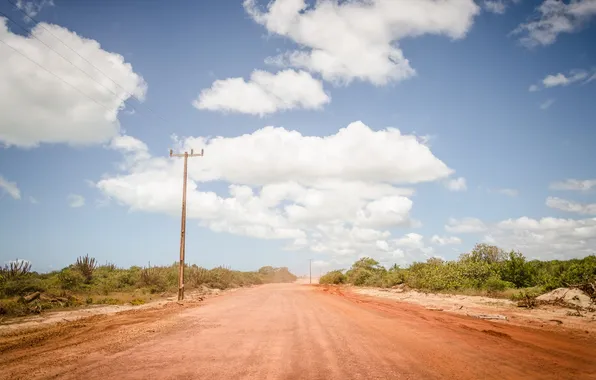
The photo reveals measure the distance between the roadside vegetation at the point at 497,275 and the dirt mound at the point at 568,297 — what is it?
1.00ft

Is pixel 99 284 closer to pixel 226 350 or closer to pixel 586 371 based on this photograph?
pixel 226 350

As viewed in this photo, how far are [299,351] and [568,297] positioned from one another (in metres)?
13.3

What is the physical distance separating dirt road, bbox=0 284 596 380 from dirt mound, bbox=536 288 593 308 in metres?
5.72

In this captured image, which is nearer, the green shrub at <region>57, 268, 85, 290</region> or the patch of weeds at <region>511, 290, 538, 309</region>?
the patch of weeds at <region>511, 290, 538, 309</region>

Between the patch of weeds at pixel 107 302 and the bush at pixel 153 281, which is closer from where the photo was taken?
the patch of weeds at pixel 107 302

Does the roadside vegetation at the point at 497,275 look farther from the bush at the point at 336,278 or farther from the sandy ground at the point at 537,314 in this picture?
the bush at the point at 336,278

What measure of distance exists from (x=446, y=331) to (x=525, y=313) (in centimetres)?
580

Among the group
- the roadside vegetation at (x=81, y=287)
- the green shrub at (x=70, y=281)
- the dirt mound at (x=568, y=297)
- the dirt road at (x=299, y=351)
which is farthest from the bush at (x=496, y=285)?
the green shrub at (x=70, y=281)

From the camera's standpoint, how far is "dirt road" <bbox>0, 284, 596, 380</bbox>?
16.9ft

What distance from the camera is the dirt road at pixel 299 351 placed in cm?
514

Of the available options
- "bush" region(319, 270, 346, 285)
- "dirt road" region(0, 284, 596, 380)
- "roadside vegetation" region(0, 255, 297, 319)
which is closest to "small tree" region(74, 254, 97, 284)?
"roadside vegetation" region(0, 255, 297, 319)

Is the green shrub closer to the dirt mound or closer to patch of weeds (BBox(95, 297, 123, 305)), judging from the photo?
patch of weeds (BBox(95, 297, 123, 305))

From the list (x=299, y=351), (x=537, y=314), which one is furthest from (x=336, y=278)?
(x=299, y=351)

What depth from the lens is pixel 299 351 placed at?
250 inches
